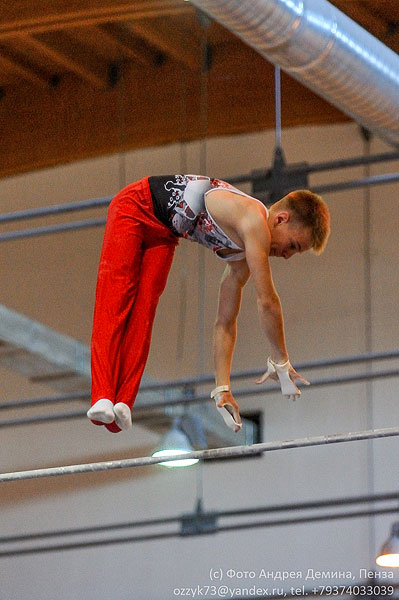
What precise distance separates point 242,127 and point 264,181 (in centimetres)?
240

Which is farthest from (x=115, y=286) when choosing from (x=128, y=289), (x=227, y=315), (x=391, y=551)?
(x=391, y=551)

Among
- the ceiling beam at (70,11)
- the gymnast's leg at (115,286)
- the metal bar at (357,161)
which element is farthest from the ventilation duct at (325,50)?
the ceiling beam at (70,11)

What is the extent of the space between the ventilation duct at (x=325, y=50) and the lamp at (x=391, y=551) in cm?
245

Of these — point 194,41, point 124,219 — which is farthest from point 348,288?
point 124,219

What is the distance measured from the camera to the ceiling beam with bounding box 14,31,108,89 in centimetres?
756

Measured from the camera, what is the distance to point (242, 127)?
7902mm

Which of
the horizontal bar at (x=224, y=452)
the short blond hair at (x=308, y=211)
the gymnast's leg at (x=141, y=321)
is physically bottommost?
the horizontal bar at (x=224, y=452)

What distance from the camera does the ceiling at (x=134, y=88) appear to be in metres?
7.51

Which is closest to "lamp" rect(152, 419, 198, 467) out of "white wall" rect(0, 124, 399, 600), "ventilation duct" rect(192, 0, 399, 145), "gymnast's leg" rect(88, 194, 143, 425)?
"white wall" rect(0, 124, 399, 600)

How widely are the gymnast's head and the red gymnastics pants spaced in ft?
1.47

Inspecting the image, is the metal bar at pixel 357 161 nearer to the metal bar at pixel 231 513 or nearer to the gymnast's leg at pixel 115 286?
the gymnast's leg at pixel 115 286

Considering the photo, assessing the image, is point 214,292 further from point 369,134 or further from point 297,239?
point 297,239

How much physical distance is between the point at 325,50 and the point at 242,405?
11.7 ft

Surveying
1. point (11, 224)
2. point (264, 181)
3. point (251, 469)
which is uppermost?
point (11, 224)
